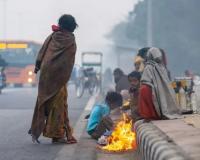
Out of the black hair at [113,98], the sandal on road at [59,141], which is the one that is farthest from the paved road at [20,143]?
the black hair at [113,98]

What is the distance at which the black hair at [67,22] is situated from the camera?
34.2 feet

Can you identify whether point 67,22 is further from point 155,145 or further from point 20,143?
point 155,145

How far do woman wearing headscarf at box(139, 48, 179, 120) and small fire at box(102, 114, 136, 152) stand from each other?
63 cm

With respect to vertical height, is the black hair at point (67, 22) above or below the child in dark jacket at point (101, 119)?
above

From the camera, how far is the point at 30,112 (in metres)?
18.4

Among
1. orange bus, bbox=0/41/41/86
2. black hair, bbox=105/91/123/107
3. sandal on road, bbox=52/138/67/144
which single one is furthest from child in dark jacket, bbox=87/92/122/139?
orange bus, bbox=0/41/41/86

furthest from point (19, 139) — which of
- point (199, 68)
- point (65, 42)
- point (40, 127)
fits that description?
point (199, 68)

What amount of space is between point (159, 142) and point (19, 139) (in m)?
4.96

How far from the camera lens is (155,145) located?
679 centimetres

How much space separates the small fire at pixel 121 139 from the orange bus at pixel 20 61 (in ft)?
119

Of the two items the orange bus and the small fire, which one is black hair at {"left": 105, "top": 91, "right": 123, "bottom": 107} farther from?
the orange bus

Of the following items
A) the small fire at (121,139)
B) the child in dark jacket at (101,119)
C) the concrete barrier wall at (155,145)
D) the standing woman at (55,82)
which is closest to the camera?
the concrete barrier wall at (155,145)

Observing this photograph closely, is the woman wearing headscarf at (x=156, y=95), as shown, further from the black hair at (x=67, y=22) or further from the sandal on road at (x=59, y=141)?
the sandal on road at (x=59, y=141)

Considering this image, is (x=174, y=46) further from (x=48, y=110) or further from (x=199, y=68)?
(x=48, y=110)
